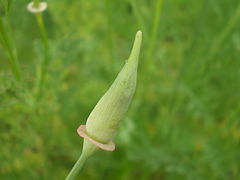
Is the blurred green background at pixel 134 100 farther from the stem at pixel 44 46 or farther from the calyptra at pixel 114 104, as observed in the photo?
the calyptra at pixel 114 104

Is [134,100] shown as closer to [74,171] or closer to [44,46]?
[44,46]

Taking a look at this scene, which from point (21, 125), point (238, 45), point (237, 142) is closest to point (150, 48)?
point (238, 45)

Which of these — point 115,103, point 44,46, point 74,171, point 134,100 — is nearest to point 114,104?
point 115,103

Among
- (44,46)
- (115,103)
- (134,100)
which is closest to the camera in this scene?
(115,103)

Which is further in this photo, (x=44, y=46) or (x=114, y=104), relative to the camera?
(x=44, y=46)

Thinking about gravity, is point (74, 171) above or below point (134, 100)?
above

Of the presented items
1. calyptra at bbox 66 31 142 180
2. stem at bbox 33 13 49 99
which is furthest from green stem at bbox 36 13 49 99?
calyptra at bbox 66 31 142 180

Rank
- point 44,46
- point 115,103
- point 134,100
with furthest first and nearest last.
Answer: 1. point 134,100
2. point 44,46
3. point 115,103
